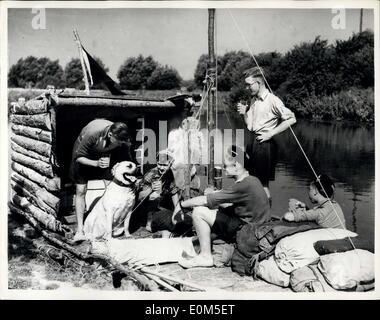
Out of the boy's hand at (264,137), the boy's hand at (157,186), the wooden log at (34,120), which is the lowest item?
the boy's hand at (157,186)

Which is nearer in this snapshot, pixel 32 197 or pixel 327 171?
pixel 327 171

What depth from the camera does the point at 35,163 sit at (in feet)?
22.7

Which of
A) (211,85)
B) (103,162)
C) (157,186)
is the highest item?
(211,85)

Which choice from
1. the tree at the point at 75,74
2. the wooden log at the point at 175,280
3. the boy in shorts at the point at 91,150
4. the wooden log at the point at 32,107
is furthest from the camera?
the tree at the point at 75,74

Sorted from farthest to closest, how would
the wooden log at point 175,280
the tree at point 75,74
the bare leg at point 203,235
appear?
the tree at point 75,74 < the wooden log at point 175,280 < the bare leg at point 203,235

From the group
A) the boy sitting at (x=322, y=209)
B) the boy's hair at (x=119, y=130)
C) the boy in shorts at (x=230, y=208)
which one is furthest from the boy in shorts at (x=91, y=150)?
the boy sitting at (x=322, y=209)

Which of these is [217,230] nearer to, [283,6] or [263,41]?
[263,41]

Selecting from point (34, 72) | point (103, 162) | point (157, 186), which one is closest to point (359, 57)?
point (157, 186)

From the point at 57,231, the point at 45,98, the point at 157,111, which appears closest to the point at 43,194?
the point at 57,231

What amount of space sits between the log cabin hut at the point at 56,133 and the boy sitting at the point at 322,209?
178 cm

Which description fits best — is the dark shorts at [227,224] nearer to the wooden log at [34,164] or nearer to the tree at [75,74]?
the wooden log at [34,164]

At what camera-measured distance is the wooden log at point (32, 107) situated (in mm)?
6511

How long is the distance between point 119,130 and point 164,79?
0.92 metres

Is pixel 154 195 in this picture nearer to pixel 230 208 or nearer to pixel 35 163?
pixel 230 208
